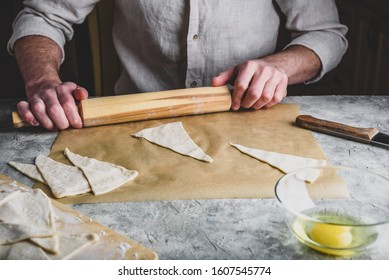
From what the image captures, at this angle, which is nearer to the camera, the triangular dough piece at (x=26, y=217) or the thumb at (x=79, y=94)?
the triangular dough piece at (x=26, y=217)

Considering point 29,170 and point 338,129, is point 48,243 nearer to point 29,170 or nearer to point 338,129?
point 29,170

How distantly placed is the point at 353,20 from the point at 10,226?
8.19 feet

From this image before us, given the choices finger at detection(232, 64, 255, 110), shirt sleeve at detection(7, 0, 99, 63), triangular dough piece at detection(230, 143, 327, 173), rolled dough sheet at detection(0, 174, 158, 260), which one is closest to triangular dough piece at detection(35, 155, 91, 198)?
rolled dough sheet at detection(0, 174, 158, 260)

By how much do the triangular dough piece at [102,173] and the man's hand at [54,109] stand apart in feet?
0.56

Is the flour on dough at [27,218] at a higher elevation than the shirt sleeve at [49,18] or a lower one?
lower

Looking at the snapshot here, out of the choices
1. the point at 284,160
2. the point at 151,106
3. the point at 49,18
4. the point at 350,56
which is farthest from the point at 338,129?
the point at 350,56

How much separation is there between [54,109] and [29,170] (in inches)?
9.5

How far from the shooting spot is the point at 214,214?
3.03 ft

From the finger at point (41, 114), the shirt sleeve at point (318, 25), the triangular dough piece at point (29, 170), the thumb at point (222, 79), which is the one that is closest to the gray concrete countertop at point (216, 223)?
the triangular dough piece at point (29, 170)

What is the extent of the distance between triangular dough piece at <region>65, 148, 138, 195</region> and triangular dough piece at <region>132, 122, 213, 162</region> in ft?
0.50

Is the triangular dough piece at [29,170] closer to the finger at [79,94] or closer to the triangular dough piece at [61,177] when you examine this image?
the triangular dough piece at [61,177]

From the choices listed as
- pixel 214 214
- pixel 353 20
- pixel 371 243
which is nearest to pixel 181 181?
pixel 214 214

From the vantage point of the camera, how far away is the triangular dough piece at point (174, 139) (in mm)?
1159

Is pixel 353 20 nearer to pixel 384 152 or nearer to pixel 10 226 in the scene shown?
pixel 384 152
